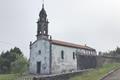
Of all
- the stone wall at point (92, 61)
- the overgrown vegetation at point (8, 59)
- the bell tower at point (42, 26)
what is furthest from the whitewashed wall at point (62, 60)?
the overgrown vegetation at point (8, 59)

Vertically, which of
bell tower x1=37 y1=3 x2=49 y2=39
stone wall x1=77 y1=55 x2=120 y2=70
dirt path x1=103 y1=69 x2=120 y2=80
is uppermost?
bell tower x1=37 y1=3 x2=49 y2=39

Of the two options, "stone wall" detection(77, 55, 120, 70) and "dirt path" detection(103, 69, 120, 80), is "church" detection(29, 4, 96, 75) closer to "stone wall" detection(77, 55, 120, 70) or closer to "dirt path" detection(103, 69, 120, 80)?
"stone wall" detection(77, 55, 120, 70)

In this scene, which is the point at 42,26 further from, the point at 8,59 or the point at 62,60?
the point at 8,59

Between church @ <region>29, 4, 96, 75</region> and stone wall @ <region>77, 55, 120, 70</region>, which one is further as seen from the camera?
stone wall @ <region>77, 55, 120, 70</region>

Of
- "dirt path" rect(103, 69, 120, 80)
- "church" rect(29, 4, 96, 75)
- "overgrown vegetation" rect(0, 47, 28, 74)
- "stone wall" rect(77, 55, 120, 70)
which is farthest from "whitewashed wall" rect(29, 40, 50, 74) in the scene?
"dirt path" rect(103, 69, 120, 80)

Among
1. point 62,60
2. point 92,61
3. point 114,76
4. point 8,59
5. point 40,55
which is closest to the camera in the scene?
point 114,76

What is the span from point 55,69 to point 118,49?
69.3 feet

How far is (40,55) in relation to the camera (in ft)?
172

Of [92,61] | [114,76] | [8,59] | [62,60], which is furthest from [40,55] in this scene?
[8,59]

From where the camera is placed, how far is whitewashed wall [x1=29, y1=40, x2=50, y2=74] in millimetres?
50438

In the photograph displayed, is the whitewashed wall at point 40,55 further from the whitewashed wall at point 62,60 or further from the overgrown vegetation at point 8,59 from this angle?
the overgrown vegetation at point 8,59

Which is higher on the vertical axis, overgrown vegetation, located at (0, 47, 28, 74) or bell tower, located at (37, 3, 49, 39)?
bell tower, located at (37, 3, 49, 39)

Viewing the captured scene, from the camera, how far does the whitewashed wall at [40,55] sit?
165ft

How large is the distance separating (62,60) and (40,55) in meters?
3.84
